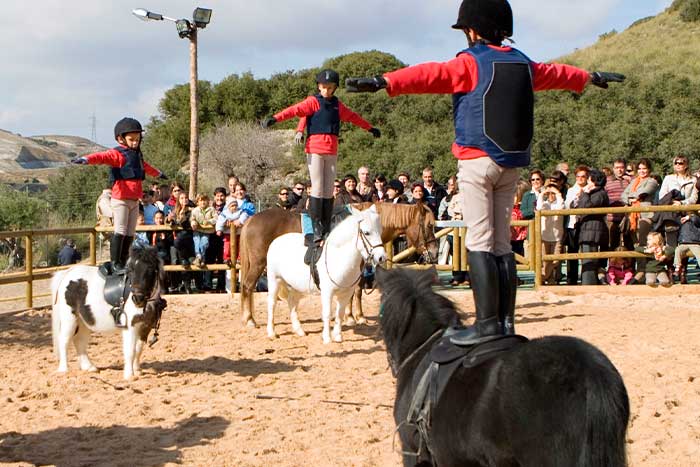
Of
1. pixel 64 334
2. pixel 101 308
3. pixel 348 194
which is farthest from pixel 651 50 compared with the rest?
pixel 64 334

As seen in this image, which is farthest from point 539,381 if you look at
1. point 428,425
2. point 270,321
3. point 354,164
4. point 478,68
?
point 354,164

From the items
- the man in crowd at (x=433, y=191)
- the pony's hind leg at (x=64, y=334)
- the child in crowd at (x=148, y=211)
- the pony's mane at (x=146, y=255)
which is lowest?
the pony's hind leg at (x=64, y=334)

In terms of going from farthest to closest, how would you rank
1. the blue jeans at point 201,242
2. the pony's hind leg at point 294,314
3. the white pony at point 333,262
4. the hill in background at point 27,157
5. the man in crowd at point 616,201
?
the hill in background at point 27,157 < the blue jeans at point 201,242 < the man in crowd at point 616,201 < the pony's hind leg at point 294,314 < the white pony at point 333,262

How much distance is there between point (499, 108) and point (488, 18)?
1.56 feet

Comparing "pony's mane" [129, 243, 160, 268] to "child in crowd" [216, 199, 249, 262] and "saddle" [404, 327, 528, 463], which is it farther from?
"child in crowd" [216, 199, 249, 262]

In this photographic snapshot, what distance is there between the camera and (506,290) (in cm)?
386

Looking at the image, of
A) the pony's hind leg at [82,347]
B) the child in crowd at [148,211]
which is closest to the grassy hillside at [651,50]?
the child in crowd at [148,211]

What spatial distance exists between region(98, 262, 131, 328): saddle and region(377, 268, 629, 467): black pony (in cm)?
491

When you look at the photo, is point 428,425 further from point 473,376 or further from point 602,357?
point 602,357

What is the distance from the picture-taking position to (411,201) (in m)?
14.1

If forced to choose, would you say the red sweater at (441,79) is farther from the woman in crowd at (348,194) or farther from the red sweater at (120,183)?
the woman in crowd at (348,194)

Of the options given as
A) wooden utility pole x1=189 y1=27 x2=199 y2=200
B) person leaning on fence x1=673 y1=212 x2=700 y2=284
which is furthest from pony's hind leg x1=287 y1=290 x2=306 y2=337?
wooden utility pole x1=189 y1=27 x2=199 y2=200

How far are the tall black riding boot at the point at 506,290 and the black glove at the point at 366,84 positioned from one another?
99cm

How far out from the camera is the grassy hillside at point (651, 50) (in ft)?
134
